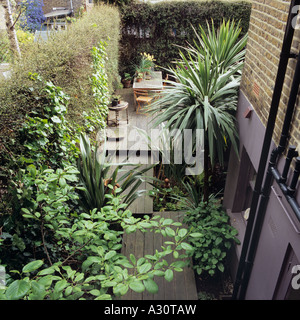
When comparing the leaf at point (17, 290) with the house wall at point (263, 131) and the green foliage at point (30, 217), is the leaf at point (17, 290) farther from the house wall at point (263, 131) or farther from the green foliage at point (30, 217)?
the house wall at point (263, 131)

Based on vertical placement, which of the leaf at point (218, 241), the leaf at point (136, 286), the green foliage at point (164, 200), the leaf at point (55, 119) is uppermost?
the leaf at point (55, 119)

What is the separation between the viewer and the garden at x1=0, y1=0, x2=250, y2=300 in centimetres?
167

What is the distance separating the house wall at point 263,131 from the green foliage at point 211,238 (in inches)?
6.7

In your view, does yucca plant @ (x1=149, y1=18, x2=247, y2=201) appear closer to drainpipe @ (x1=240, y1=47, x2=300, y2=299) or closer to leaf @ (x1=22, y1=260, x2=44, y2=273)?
drainpipe @ (x1=240, y1=47, x2=300, y2=299)

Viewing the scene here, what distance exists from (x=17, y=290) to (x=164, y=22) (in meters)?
9.23

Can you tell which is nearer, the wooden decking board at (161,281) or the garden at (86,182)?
the garden at (86,182)

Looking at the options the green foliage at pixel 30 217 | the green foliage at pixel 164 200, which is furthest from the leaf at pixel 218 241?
the green foliage at pixel 30 217

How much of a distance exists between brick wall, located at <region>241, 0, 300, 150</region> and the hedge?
6574mm

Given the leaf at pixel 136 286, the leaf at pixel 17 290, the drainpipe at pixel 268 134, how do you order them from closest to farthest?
the leaf at pixel 17 290, the leaf at pixel 136 286, the drainpipe at pixel 268 134

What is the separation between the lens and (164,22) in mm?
8984

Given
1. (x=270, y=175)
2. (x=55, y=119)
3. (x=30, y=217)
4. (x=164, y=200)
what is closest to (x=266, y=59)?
(x=270, y=175)

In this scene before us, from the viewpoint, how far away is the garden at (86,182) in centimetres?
167

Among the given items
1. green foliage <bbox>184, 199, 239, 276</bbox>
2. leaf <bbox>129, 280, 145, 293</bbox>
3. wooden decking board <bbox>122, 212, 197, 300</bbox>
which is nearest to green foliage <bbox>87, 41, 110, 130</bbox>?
wooden decking board <bbox>122, 212, 197, 300</bbox>

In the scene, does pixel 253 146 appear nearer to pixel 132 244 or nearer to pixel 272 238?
pixel 272 238
